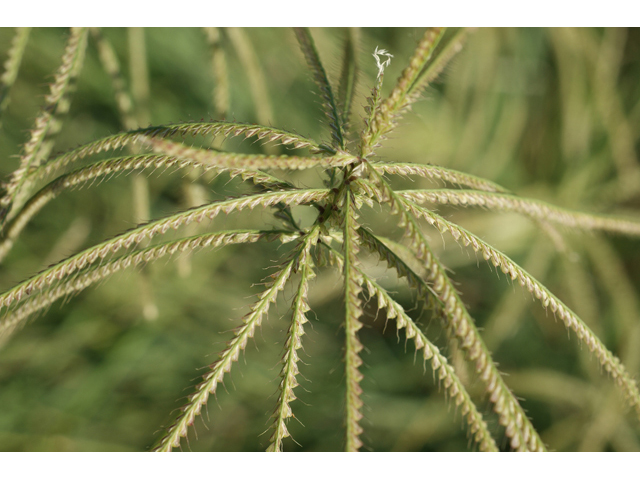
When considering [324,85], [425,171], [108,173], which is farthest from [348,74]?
[108,173]

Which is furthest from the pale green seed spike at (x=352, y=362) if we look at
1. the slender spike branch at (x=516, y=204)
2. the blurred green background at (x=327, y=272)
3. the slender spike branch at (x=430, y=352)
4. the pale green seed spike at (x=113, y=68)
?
the blurred green background at (x=327, y=272)

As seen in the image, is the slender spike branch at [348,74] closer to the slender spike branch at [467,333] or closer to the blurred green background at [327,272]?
the slender spike branch at [467,333]

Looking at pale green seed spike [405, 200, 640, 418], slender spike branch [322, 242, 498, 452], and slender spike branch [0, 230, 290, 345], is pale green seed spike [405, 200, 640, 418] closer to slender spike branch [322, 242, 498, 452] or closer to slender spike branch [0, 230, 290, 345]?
slender spike branch [322, 242, 498, 452]

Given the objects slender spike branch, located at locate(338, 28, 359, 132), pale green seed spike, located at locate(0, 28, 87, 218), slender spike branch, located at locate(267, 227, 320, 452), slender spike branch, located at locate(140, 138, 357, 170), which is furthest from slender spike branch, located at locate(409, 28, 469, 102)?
pale green seed spike, located at locate(0, 28, 87, 218)

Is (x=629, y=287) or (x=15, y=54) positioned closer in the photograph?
(x=15, y=54)

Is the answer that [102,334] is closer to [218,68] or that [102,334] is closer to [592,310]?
[218,68]

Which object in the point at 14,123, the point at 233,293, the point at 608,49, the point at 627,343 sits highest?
the point at 608,49

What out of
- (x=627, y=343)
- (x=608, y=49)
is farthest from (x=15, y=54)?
(x=627, y=343)

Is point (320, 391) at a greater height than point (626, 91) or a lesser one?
lesser
